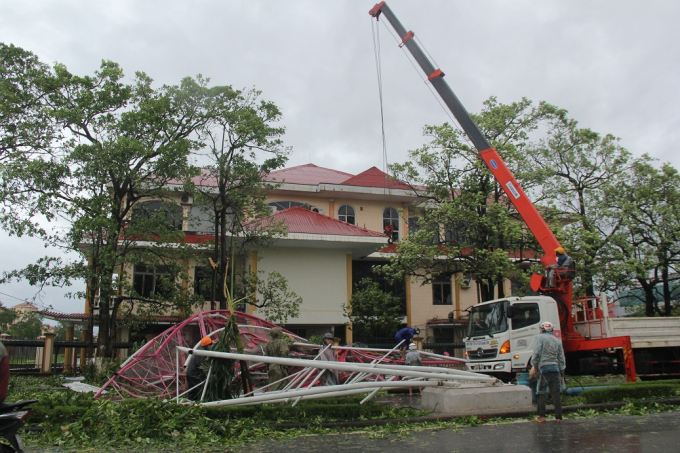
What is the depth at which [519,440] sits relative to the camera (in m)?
7.67

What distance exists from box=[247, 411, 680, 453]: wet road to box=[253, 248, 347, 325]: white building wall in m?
19.0

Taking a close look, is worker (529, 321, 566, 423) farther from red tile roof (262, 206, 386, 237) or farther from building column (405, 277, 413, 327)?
building column (405, 277, 413, 327)

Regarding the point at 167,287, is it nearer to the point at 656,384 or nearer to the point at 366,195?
the point at 366,195

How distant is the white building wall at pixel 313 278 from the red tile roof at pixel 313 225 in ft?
4.78

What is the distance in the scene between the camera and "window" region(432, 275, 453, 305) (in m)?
33.0


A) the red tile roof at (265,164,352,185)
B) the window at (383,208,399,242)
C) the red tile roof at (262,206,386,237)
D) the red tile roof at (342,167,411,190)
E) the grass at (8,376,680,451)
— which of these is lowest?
the grass at (8,376,680,451)

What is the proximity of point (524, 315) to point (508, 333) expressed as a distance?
661 millimetres

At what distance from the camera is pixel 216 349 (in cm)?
941

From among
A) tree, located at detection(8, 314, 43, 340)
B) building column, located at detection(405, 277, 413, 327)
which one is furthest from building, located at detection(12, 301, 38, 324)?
building column, located at detection(405, 277, 413, 327)

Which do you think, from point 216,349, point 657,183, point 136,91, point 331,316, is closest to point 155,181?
point 136,91

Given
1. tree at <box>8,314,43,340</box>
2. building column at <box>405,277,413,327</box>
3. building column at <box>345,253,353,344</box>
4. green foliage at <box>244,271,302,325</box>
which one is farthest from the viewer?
tree at <box>8,314,43,340</box>

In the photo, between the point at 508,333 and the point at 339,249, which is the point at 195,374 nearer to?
the point at 508,333

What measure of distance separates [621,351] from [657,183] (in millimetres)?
Result: 13050

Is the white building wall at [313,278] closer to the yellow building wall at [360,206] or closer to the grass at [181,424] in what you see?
the yellow building wall at [360,206]
